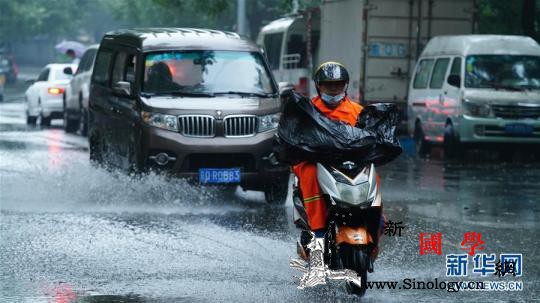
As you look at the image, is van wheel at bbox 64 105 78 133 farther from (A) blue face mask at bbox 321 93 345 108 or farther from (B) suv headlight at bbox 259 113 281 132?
(A) blue face mask at bbox 321 93 345 108

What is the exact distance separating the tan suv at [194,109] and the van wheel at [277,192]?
0.05 feet

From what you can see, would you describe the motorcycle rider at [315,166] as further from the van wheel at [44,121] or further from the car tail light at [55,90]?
the van wheel at [44,121]

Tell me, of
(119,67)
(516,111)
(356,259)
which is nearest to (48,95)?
(516,111)

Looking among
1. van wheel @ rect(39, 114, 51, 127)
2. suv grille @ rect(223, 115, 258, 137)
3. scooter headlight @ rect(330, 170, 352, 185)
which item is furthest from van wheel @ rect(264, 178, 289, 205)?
van wheel @ rect(39, 114, 51, 127)

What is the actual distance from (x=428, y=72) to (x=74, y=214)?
37.6ft

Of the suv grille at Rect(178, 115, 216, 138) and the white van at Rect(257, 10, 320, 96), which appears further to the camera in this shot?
the white van at Rect(257, 10, 320, 96)

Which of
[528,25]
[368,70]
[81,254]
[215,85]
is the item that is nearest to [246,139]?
[215,85]

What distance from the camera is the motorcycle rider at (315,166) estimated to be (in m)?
7.98

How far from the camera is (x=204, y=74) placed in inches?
570

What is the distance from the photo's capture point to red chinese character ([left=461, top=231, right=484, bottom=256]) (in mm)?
10531

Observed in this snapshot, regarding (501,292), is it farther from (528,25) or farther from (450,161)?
(528,25)

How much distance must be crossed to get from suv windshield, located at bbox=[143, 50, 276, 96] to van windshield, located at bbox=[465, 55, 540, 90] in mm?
7340

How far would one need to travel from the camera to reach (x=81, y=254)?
392 inches

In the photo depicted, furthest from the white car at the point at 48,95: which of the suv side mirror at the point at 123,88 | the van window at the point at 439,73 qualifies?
the suv side mirror at the point at 123,88
